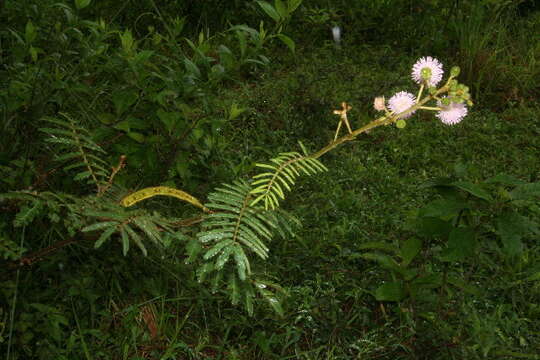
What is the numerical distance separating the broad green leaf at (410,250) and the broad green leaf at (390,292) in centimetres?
11

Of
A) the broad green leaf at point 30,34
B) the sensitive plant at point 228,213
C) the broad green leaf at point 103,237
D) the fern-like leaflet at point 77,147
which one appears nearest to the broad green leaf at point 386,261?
the sensitive plant at point 228,213

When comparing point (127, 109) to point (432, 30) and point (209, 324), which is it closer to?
point (209, 324)

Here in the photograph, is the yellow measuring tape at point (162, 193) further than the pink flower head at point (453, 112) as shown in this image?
Yes

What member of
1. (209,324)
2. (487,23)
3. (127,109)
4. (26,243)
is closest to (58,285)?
(26,243)

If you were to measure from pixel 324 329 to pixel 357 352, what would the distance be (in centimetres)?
13

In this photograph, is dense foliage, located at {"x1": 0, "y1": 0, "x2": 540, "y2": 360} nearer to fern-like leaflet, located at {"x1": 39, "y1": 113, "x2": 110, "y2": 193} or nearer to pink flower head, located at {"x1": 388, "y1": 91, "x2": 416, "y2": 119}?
fern-like leaflet, located at {"x1": 39, "y1": 113, "x2": 110, "y2": 193}

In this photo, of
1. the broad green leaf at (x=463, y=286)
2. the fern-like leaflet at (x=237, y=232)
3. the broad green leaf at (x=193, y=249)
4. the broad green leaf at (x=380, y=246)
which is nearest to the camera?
the fern-like leaflet at (x=237, y=232)

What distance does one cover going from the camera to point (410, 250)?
2.23 meters

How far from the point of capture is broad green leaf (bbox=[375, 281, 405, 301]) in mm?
2150

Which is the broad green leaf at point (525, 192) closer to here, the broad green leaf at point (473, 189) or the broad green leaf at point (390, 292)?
the broad green leaf at point (473, 189)

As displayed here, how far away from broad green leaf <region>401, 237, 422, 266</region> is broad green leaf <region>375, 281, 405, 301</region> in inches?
4.2

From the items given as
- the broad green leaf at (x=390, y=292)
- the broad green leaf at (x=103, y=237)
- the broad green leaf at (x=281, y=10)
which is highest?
the broad green leaf at (x=281, y=10)

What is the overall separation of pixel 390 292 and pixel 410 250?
0.59ft

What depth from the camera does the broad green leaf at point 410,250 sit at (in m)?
2.23
